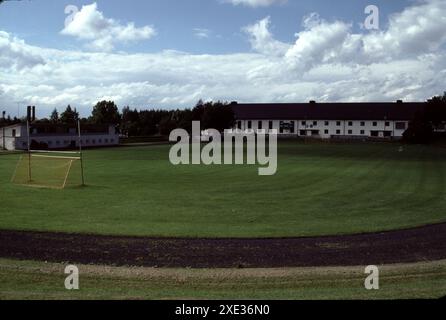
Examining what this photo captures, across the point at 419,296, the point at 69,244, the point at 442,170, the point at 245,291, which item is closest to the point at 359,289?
the point at 419,296

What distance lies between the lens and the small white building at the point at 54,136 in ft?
259

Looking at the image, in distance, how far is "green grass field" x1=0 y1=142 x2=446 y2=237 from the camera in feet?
60.8

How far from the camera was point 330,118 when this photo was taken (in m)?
137

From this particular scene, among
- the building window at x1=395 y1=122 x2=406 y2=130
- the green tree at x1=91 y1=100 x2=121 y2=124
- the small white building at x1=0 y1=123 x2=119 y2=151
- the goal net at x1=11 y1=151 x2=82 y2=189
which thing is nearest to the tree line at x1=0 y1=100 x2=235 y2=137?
the green tree at x1=91 y1=100 x2=121 y2=124

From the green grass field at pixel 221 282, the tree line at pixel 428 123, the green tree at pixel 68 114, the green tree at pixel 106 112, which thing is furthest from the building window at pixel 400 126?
the green grass field at pixel 221 282

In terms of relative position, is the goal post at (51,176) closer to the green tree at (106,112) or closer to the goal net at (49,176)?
the goal net at (49,176)

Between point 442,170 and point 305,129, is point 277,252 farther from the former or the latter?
point 305,129

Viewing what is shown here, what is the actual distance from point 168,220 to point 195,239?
3368mm

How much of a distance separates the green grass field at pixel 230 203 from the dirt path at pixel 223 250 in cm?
108

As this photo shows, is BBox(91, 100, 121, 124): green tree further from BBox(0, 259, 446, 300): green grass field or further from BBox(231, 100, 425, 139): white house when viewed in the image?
BBox(0, 259, 446, 300): green grass field

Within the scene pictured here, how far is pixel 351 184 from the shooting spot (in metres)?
31.6

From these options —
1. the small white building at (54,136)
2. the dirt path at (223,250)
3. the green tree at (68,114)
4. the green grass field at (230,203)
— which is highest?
the green tree at (68,114)

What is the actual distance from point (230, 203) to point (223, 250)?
29.1ft
